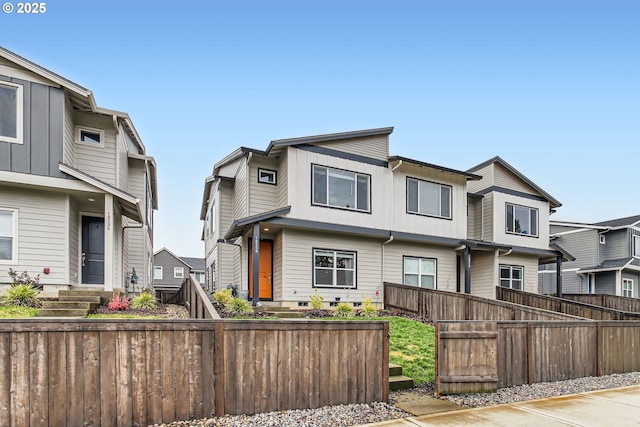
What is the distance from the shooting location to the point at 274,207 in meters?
14.7

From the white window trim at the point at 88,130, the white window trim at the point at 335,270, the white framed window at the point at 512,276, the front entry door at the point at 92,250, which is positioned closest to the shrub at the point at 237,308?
the white window trim at the point at 335,270

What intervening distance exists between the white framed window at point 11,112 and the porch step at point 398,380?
408 inches

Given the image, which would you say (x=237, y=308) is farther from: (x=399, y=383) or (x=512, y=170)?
(x=512, y=170)

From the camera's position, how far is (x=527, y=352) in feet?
25.4

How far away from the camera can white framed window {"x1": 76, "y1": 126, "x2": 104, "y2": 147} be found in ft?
40.6

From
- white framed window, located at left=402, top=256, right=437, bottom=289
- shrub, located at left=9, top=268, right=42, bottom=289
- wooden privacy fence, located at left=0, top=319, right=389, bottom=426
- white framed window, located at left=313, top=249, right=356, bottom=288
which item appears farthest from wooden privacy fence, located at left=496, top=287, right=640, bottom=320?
shrub, located at left=9, top=268, right=42, bottom=289

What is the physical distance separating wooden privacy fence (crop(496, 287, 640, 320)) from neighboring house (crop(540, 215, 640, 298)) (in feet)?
34.8

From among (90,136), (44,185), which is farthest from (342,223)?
(44,185)

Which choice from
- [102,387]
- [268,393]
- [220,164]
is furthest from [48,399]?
[220,164]

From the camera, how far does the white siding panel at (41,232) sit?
1028cm

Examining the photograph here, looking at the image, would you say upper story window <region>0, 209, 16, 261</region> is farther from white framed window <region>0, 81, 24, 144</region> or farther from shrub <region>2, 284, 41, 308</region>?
white framed window <region>0, 81, 24, 144</region>

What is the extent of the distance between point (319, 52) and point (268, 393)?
1518cm

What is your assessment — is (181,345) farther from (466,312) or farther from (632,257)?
(632,257)

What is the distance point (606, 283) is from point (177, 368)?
27.7 meters
